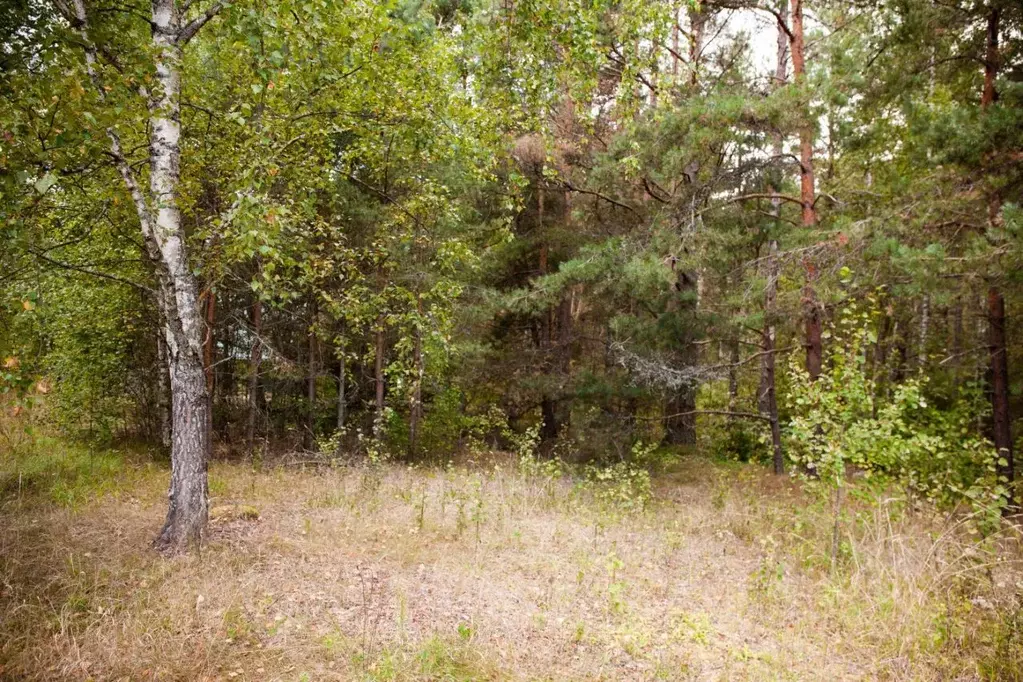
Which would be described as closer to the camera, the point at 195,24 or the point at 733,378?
the point at 195,24

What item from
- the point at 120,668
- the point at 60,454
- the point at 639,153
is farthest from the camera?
the point at 639,153

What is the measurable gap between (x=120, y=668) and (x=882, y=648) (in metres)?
5.43

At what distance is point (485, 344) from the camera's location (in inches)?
558

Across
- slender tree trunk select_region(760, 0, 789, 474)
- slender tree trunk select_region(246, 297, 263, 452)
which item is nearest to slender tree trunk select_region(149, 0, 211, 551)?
slender tree trunk select_region(246, 297, 263, 452)

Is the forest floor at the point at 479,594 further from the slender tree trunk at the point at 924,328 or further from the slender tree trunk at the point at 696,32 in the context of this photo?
the slender tree trunk at the point at 924,328

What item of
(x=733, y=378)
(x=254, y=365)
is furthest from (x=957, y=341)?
(x=254, y=365)

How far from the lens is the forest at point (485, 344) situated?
461 cm

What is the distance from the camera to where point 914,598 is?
517 cm

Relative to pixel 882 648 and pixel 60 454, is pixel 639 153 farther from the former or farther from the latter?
pixel 60 454

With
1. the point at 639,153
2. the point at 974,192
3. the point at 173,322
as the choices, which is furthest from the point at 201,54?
the point at 974,192

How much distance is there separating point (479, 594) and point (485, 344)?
29.1 feet

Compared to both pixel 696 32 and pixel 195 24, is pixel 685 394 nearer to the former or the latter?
pixel 696 32

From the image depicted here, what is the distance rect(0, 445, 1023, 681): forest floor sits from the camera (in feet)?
14.3

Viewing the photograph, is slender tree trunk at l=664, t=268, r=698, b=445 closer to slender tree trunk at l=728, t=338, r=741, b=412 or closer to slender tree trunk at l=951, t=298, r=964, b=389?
slender tree trunk at l=728, t=338, r=741, b=412
